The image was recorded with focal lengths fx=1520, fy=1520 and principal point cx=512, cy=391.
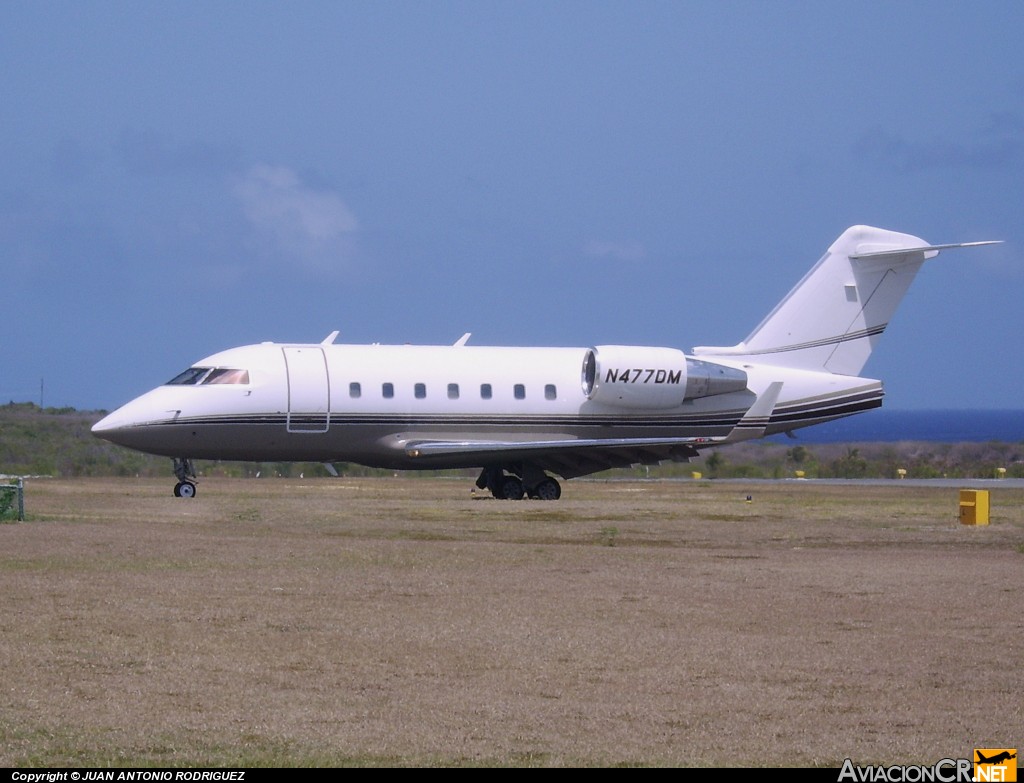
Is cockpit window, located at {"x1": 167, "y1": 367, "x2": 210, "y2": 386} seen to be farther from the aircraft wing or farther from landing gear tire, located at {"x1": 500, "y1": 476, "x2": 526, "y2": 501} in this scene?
landing gear tire, located at {"x1": 500, "y1": 476, "x2": 526, "y2": 501}

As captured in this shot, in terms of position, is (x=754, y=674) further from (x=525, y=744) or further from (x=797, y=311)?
(x=797, y=311)

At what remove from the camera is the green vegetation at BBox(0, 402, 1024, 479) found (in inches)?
1939

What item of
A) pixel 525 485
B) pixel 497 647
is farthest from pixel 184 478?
pixel 497 647

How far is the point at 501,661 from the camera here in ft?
35.6

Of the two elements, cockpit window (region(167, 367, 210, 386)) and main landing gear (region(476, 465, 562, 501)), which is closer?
cockpit window (region(167, 367, 210, 386))

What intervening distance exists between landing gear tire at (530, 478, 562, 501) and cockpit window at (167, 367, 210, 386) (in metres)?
7.60

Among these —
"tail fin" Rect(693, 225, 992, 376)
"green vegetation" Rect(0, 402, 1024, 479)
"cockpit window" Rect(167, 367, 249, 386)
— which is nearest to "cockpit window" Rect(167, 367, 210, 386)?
"cockpit window" Rect(167, 367, 249, 386)

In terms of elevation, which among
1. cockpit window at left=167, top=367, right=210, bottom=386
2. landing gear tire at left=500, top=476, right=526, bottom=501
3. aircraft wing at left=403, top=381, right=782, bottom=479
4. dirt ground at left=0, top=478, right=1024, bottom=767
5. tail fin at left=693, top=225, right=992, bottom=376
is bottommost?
dirt ground at left=0, top=478, right=1024, bottom=767

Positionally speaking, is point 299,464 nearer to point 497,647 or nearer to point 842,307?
point 842,307

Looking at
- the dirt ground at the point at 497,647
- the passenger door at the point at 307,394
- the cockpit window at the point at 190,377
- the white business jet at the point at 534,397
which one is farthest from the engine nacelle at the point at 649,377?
the dirt ground at the point at 497,647

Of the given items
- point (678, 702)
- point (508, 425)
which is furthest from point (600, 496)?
point (678, 702)

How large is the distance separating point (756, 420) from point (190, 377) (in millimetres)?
12354

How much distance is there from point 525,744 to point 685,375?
2554 centimetres

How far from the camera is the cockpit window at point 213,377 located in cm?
3112
